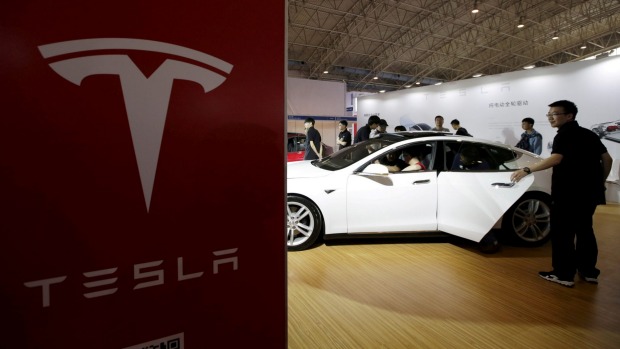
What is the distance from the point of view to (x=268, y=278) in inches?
44.4

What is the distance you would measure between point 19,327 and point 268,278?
0.64m

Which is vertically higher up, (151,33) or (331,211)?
(151,33)

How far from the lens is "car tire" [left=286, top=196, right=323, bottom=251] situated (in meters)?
3.44

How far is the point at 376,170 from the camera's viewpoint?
3412mm

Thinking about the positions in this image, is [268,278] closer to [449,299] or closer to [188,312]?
[188,312]

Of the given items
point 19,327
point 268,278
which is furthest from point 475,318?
point 19,327

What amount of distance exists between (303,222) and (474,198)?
69.7 inches

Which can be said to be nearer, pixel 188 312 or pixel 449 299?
pixel 188 312

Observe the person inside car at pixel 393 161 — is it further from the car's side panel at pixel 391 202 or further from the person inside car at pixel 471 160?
the person inside car at pixel 471 160

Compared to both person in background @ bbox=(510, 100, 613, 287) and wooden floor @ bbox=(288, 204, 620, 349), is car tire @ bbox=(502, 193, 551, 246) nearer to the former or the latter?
wooden floor @ bbox=(288, 204, 620, 349)

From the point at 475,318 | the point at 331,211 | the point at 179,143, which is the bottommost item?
the point at 475,318

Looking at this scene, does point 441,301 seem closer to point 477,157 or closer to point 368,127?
point 477,157

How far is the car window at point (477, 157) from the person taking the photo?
3650 millimetres

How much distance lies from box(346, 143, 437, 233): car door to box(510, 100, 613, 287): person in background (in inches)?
35.3
